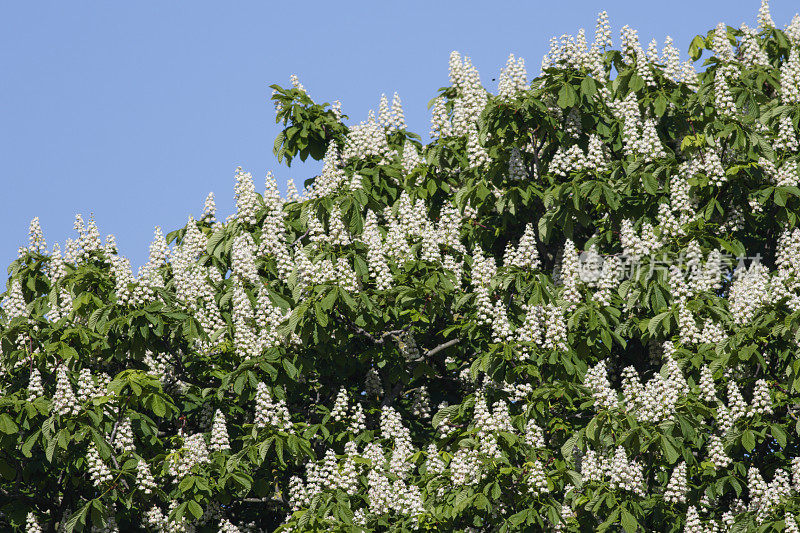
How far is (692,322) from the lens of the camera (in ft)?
58.0

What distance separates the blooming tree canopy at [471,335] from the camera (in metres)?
16.7

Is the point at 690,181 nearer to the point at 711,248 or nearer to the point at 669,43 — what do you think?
the point at 711,248

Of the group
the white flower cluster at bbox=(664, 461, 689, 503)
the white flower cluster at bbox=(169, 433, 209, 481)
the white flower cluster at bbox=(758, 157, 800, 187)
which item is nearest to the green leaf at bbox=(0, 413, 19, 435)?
the white flower cluster at bbox=(169, 433, 209, 481)

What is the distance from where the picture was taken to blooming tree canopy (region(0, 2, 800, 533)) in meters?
16.7

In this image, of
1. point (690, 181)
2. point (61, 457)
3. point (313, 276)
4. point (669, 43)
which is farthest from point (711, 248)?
point (61, 457)

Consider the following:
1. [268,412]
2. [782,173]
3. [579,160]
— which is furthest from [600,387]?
[782,173]

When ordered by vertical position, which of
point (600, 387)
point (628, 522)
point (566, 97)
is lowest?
point (628, 522)

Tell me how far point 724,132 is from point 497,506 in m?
6.31

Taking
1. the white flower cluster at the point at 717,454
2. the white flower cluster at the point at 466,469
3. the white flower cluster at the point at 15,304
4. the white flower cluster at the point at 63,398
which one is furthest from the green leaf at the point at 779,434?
the white flower cluster at the point at 15,304

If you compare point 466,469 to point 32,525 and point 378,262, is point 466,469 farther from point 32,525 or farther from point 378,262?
point 32,525

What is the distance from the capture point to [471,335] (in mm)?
17984

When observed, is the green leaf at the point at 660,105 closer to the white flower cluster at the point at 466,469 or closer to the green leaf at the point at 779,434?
the green leaf at the point at 779,434

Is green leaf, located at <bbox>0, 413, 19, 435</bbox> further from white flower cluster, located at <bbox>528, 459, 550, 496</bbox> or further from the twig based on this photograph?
white flower cluster, located at <bbox>528, 459, 550, 496</bbox>

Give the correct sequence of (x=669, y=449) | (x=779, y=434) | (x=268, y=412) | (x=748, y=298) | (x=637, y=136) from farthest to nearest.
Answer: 1. (x=637, y=136)
2. (x=748, y=298)
3. (x=268, y=412)
4. (x=779, y=434)
5. (x=669, y=449)
